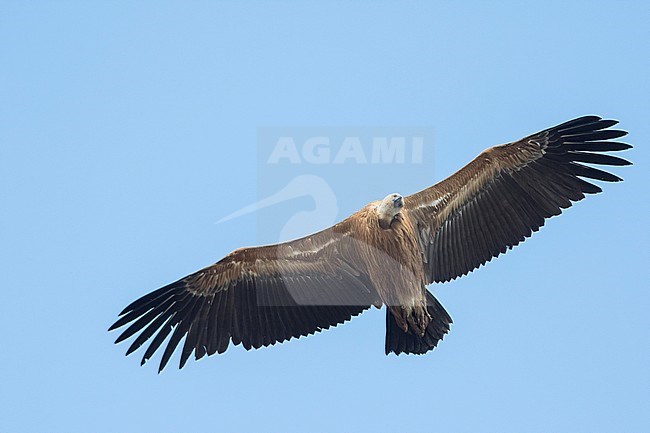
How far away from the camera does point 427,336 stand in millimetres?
14984

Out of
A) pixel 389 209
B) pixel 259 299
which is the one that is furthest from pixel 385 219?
pixel 259 299

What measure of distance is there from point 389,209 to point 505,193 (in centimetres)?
138

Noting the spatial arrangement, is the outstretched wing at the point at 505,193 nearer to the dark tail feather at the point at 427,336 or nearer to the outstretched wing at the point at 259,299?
the dark tail feather at the point at 427,336

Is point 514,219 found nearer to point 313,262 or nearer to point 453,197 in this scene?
point 453,197

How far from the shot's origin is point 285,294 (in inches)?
609

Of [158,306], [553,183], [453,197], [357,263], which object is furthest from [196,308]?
[553,183]

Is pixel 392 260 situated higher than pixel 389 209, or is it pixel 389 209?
pixel 389 209

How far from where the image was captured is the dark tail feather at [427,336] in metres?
15.0

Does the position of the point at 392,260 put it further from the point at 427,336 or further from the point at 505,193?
the point at 505,193

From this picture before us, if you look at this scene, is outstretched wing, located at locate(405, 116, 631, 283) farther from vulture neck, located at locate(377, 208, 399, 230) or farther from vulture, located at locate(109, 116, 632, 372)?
vulture neck, located at locate(377, 208, 399, 230)

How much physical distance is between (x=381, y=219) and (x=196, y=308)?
7.45ft

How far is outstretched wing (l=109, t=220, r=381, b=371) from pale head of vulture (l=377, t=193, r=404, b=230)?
2.58ft

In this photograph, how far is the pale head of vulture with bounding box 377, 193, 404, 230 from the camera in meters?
14.5

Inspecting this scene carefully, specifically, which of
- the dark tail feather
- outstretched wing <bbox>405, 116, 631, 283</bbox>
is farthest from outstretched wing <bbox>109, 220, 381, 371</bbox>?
outstretched wing <bbox>405, 116, 631, 283</bbox>
